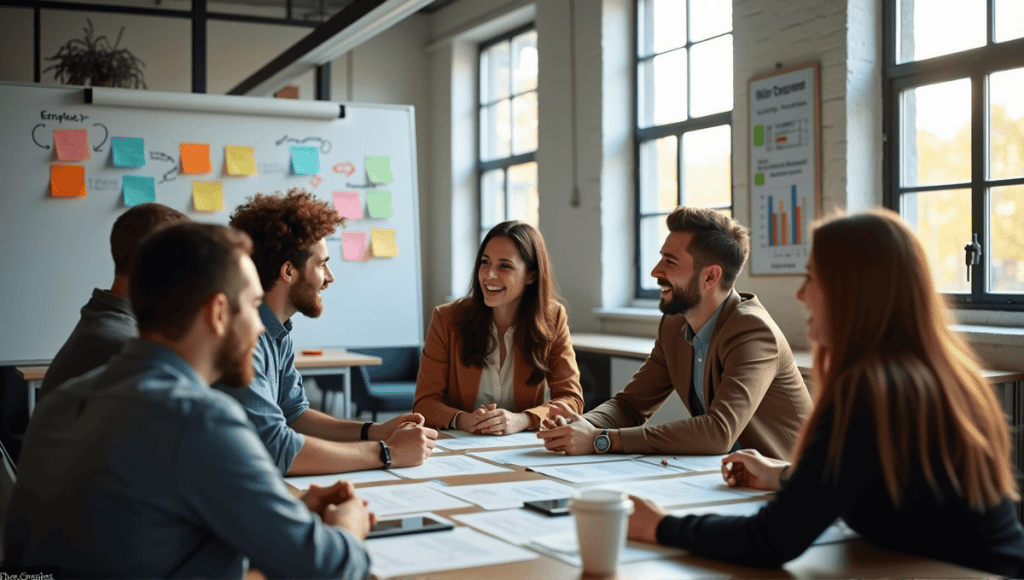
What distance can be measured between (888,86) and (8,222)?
393 cm

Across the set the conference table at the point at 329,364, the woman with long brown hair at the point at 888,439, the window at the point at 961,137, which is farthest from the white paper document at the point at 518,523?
the window at the point at 961,137

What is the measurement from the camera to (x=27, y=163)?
403cm

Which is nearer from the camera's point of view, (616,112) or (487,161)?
(616,112)

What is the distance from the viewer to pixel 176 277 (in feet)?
3.76

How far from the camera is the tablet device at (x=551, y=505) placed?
1.50m

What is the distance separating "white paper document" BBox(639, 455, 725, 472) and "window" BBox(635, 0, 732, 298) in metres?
2.99

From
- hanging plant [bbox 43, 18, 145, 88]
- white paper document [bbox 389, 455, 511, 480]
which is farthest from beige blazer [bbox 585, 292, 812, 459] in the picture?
hanging plant [bbox 43, 18, 145, 88]

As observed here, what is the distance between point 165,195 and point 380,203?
Answer: 1.05m

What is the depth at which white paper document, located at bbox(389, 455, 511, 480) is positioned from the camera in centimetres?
187

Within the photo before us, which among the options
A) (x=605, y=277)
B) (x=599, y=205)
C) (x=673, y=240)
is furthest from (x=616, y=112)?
(x=673, y=240)

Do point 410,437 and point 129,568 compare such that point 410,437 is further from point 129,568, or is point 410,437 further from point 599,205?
point 599,205

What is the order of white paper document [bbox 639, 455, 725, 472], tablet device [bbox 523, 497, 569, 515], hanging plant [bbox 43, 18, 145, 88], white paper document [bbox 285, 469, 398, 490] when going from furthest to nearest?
1. hanging plant [bbox 43, 18, 145, 88]
2. white paper document [bbox 639, 455, 725, 472]
3. white paper document [bbox 285, 469, 398, 490]
4. tablet device [bbox 523, 497, 569, 515]

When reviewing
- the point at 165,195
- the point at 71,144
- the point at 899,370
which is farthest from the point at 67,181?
the point at 899,370

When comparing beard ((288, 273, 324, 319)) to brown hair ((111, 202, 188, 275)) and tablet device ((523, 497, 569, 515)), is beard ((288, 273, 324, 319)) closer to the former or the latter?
brown hair ((111, 202, 188, 275))
